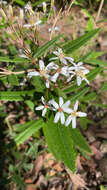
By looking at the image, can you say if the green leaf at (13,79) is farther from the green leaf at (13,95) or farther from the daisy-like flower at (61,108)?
the daisy-like flower at (61,108)

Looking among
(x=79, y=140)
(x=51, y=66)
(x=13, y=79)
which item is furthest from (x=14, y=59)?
(x=79, y=140)

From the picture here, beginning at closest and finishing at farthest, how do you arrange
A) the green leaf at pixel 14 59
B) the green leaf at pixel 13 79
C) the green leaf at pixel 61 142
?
the green leaf at pixel 61 142 → the green leaf at pixel 14 59 → the green leaf at pixel 13 79

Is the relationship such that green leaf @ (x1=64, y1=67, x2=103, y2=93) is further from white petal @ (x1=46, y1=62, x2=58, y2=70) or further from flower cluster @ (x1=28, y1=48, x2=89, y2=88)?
white petal @ (x1=46, y1=62, x2=58, y2=70)

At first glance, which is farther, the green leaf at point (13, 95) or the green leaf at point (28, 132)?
the green leaf at point (28, 132)

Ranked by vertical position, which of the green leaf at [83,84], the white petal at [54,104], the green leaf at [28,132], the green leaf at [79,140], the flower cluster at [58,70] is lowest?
the green leaf at [79,140]

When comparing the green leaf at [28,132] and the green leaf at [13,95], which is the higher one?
the green leaf at [13,95]

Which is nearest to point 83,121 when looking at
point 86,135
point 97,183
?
point 86,135

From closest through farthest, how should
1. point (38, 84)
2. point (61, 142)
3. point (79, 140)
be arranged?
point (61, 142)
point (79, 140)
point (38, 84)

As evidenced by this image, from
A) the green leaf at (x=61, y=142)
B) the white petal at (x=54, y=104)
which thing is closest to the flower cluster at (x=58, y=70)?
the white petal at (x=54, y=104)

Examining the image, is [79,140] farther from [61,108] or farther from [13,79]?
[13,79]
